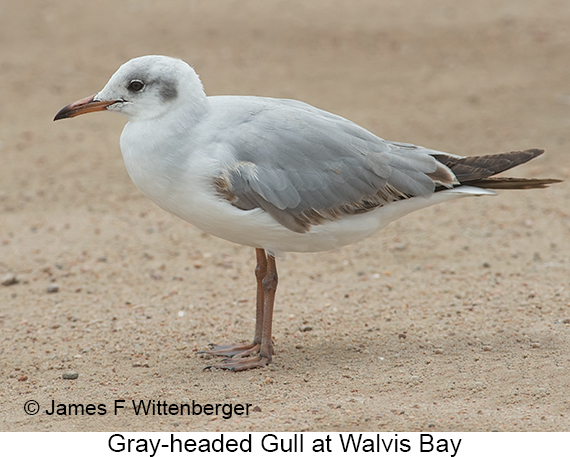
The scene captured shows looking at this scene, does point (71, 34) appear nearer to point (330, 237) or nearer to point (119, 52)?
point (119, 52)

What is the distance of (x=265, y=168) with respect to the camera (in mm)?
4914

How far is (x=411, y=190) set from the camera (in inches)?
205

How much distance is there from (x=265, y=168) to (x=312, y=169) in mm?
330

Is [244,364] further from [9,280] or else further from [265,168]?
[9,280]

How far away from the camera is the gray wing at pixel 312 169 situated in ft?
16.0

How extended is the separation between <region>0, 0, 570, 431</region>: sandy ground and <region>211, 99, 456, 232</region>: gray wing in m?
1.12

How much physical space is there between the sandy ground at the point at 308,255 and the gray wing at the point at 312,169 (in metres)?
1.12

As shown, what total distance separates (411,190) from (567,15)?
9899 mm

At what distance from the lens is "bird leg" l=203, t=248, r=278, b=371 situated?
209 inches

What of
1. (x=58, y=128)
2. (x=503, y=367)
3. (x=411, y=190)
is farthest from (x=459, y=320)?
(x=58, y=128)

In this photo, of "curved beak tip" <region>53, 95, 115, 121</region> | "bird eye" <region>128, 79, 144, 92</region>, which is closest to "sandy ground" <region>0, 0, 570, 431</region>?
"curved beak tip" <region>53, 95, 115, 121</region>

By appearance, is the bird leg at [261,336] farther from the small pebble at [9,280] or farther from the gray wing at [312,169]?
the small pebble at [9,280]

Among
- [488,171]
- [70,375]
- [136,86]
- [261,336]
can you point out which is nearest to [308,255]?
[261,336]

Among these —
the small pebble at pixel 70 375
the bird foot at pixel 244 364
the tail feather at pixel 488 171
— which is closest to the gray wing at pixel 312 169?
the tail feather at pixel 488 171
